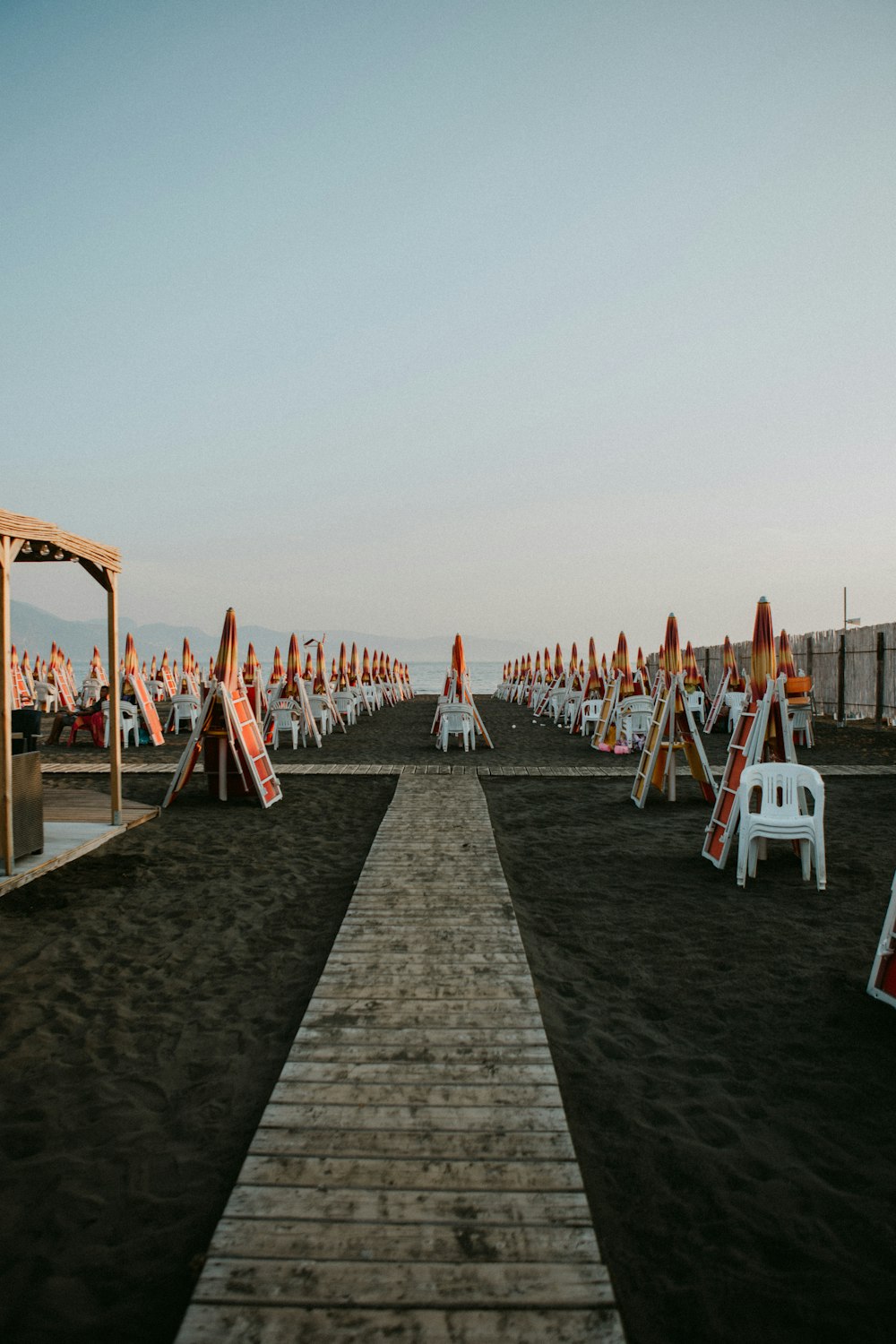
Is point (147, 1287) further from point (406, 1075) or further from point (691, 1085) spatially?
point (691, 1085)

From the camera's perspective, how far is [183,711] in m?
16.6

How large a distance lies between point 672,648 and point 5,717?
255 inches

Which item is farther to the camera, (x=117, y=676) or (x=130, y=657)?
(x=130, y=657)

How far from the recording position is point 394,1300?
1904 millimetres

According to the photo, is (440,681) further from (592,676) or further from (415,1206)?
(415,1206)

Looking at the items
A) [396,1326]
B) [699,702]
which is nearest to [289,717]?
[699,702]

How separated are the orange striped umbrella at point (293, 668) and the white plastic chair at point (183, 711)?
3021 mm

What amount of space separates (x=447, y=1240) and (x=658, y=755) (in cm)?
666

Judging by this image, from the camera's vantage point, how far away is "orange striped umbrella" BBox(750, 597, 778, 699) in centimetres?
648

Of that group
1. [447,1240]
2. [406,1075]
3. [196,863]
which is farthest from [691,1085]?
[196,863]

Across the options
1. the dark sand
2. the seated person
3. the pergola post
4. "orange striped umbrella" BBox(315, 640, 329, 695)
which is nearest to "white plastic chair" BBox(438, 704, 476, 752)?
"orange striped umbrella" BBox(315, 640, 329, 695)

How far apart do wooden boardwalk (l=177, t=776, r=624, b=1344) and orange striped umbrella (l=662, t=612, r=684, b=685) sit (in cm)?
517

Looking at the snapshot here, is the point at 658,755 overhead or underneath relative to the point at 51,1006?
overhead

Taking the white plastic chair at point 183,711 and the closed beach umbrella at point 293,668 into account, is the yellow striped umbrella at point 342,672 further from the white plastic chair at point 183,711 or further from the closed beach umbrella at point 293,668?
the closed beach umbrella at point 293,668
